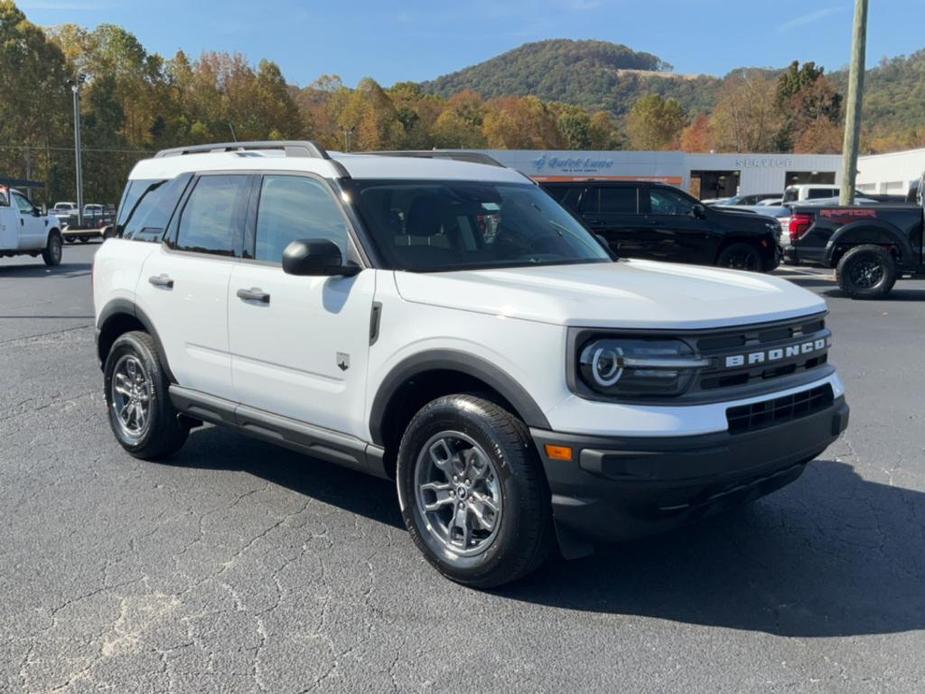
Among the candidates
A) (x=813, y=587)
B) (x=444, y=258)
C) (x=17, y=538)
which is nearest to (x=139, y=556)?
(x=17, y=538)

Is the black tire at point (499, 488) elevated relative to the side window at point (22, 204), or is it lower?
lower

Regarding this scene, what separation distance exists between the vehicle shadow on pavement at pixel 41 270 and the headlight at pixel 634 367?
744 inches

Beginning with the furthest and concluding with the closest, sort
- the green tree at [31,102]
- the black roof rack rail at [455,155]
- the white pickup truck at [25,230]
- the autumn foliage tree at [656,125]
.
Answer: the autumn foliage tree at [656,125], the green tree at [31,102], the white pickup truck at [25,230], the black roof rack rail at [455,155]

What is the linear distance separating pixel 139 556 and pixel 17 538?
2.37 feet

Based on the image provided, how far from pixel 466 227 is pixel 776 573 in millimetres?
2287

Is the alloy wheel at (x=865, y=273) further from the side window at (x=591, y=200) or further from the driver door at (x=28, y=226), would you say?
the driver door at (x=28, y=226)

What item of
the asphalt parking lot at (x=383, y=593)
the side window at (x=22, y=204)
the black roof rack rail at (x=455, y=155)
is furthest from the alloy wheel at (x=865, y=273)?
the side window at (x=22, y=204)

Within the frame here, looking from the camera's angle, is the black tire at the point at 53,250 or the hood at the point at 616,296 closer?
the hood at the point at 616,296

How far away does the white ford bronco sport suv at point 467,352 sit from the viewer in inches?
133

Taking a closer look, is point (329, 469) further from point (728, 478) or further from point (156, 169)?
point (728, 478)

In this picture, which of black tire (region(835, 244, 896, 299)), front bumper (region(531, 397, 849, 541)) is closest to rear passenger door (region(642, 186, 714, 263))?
black tire (region(835, 244, 896, 299))

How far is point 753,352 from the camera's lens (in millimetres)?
3611

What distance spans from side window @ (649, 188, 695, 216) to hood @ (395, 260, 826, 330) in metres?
11.1

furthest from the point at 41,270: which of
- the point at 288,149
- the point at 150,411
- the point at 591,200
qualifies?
the point at 288,149
